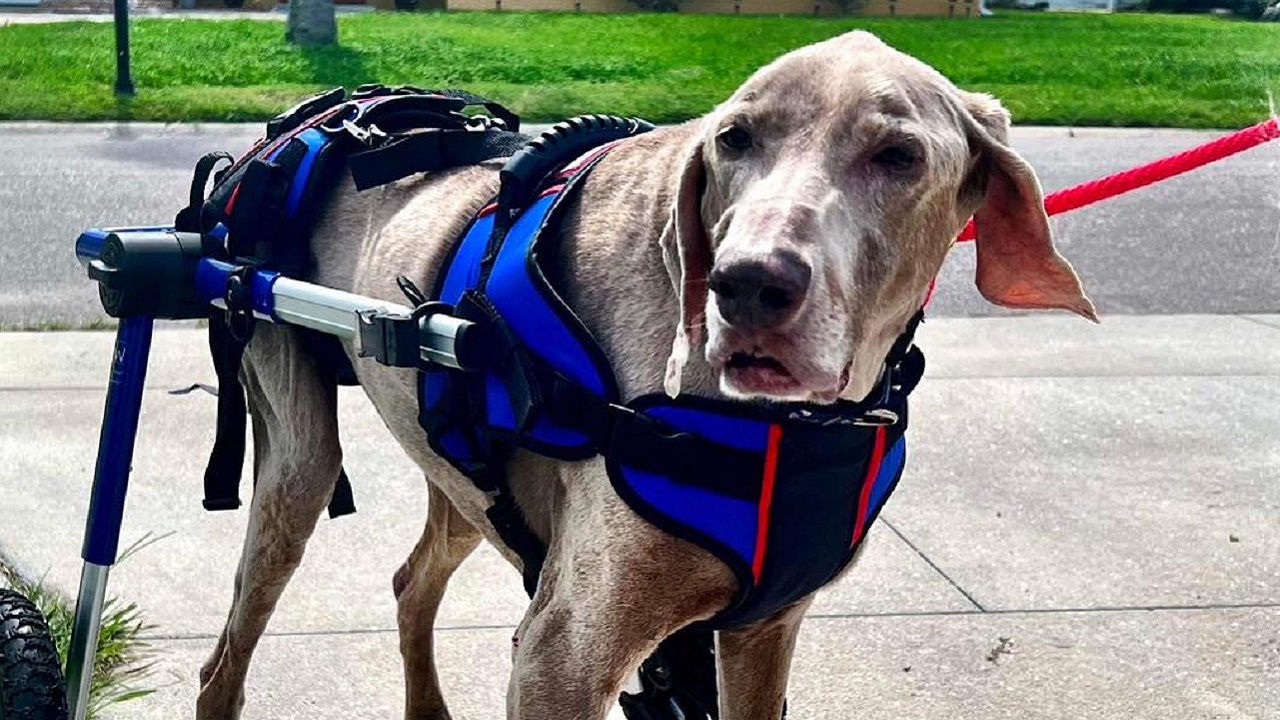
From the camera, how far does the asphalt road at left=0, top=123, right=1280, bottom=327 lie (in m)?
8.05

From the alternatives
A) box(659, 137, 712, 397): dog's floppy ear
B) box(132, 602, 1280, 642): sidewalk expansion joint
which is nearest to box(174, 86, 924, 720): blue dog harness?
box(659, 137, 712, 397): dog's floppy ear

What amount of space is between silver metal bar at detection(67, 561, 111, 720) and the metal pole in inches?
474

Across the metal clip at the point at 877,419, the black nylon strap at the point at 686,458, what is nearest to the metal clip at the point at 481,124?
the black nylon strap at the point at 686,458

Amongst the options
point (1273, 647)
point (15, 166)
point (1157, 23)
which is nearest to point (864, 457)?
point (1273, 647)

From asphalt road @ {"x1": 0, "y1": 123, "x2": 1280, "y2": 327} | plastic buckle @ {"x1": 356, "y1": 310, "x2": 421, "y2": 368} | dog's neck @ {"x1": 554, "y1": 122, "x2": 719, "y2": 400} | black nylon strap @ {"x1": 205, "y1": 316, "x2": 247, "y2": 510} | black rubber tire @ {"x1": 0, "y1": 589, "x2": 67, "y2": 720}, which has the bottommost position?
asphalt road @ {"x1": 0, "y1": 123, "x2": 1280, "y2": 327}

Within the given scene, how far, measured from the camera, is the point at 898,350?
2.53m

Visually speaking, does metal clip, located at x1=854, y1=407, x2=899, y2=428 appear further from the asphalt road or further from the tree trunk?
the tree trunk

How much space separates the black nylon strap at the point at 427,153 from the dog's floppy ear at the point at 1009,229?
1.09m

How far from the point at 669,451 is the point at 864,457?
13.2 inches

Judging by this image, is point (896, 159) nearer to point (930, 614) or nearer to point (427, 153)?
point (427, 153)

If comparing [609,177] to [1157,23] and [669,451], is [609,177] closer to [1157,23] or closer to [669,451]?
[669,451]

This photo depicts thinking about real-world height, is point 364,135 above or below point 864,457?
above

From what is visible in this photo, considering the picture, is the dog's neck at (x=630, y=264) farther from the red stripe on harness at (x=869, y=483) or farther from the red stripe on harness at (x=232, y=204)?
the red stripe on harness at (x=232, y=204)

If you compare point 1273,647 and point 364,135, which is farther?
point 1273,647
